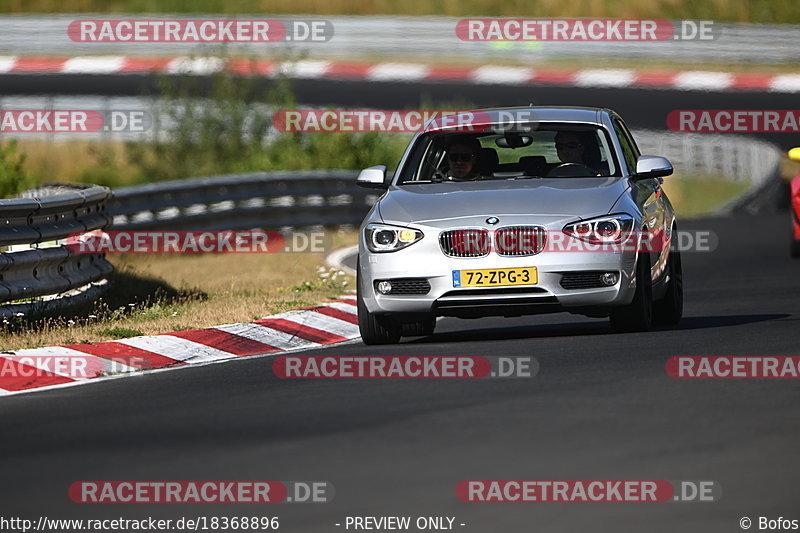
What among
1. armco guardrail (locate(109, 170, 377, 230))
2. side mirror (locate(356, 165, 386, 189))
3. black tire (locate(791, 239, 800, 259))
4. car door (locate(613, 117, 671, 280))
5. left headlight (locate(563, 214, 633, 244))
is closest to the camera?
Result: left headlight (locate(563, 214, 633, 244))

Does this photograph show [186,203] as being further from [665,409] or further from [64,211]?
[665,409]

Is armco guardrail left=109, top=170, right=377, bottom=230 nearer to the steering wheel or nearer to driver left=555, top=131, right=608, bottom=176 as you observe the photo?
driver left=555, top=131, right=608, bottom=176

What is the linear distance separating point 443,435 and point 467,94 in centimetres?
3321

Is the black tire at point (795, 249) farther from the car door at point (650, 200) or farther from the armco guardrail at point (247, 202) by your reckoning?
the car door at point (650, 200)

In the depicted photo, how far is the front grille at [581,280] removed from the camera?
11.4 metres

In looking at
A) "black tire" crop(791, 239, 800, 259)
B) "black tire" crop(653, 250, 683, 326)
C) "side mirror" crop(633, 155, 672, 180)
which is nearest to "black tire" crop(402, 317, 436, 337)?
"black tire" crop(653, 250, 683, 326)

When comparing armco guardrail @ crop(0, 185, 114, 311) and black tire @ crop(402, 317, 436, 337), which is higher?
armco guardrail @ crop(0, 185, 114, 311)

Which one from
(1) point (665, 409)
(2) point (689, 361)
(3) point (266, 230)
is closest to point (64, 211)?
(2) point (689, 361)

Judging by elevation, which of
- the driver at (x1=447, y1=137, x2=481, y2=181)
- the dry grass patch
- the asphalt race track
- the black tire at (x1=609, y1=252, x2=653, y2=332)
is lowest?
the dry grass patch

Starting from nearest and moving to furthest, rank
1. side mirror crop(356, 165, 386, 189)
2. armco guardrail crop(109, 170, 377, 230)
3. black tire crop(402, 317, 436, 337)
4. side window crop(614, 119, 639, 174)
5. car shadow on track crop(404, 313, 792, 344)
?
car shadow on track crop(404, 313, 792, 344)
side mirror crop(356, 165, 386, 189)
side window crop(614, 119, 639, 174)
black tire crop(402, 317, 436, 337)
armco guardrail crop(109, 170, 377, 230)

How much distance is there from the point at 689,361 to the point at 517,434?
251 cm

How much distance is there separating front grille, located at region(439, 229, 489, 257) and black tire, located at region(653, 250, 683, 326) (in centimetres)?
204

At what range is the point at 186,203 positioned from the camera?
2212 centimetres

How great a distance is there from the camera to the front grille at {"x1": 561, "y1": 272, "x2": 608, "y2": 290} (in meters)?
11.4
